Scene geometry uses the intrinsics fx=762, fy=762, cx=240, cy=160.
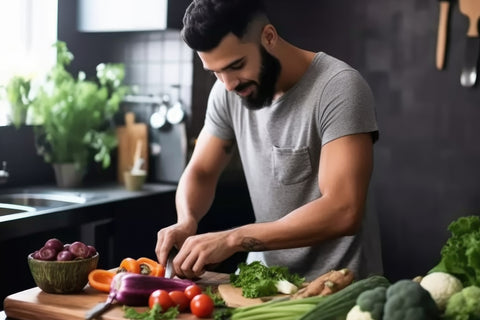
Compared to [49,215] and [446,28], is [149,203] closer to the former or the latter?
[49,215]

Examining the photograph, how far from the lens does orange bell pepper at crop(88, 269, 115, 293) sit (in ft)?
5.99

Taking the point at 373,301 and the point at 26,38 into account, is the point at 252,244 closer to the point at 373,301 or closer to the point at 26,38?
the point at 373,301

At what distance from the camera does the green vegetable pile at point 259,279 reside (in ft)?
5.78

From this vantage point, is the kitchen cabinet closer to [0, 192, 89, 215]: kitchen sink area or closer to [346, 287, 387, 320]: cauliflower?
[0, 192, 89, 215]: kitchen sink area

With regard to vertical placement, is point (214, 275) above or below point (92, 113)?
below

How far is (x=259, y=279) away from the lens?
1.80 meters

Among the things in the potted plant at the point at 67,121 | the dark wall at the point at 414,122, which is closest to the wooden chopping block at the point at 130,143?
the potted plant at the point at 67,121

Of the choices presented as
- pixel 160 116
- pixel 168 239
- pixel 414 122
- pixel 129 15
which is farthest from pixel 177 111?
pixel 168 239

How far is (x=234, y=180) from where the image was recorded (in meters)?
3.96

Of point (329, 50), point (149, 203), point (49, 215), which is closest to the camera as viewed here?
point (49, 215)

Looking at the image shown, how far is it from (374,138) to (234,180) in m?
1.95

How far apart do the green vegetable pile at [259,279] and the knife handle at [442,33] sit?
82.1 inches

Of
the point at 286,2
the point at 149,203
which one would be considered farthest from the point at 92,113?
the point at 286,2

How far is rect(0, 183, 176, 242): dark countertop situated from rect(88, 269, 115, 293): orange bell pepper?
911mm
